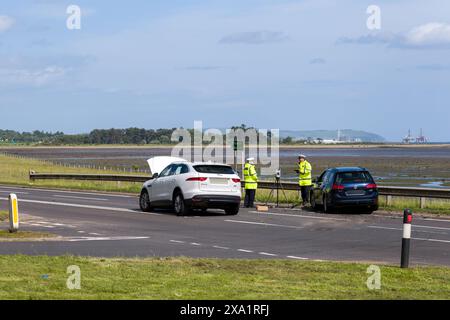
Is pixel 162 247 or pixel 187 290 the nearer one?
pixel 187 290

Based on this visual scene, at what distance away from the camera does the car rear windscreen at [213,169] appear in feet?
82.4

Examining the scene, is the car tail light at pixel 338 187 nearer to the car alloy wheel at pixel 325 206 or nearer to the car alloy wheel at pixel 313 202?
the car alloy wheel at pixel 325 206

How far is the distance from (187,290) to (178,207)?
14829 millimetres

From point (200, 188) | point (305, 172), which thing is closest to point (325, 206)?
point (305, 172)

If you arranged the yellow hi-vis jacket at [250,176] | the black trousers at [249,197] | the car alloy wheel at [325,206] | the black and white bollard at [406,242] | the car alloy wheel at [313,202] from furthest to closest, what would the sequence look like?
the black trousers at [249,197]
the yellow hi-vis jacket at [250,176]
the car alloy wheel at [313,202]
the car alloy wheel at [325,206]
the black and white bollard at [406,242]

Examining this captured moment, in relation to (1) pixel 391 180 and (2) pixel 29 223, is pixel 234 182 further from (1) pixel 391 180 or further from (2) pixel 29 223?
(1) pixel 391 180

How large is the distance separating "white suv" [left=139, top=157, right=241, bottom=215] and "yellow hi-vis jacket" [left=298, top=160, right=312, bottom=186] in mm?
4306

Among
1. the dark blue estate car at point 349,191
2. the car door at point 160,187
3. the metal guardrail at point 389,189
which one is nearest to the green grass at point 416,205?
the metal guardrail at point 389,189

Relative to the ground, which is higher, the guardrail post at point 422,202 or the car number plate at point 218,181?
the car number plate at point 218,181

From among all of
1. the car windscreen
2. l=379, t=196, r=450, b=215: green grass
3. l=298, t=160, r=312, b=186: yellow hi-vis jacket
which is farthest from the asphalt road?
l=379, t=196, r=450, b=215: green grass

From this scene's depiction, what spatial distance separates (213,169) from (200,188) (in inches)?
34.8
